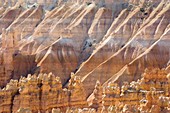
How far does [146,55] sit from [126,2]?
14.4m

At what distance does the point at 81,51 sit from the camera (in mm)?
60719

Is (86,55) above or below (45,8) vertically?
below

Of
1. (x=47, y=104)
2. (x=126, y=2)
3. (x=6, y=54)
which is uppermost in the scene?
(x=126, y=2)

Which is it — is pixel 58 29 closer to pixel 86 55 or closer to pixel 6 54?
pixel 86 55

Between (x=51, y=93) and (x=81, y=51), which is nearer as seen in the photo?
(x=51, y=93)

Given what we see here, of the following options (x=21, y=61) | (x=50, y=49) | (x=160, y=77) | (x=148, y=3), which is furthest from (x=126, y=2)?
(x=160, y=77)

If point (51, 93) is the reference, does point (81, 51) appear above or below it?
above

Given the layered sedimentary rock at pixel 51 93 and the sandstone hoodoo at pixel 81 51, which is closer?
the layered sedimentary rock at pixel 51 93

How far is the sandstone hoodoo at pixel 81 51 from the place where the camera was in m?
31.0

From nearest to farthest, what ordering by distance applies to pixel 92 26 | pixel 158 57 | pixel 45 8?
pixel 158 57 < pixel 92 26 < pixel 45 8

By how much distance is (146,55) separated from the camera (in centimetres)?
5519

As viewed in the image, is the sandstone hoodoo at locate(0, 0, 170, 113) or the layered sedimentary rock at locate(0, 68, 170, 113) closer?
the layered sedimentary rock at locate(0, 68, 170, 113)

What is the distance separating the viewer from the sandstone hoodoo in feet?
102

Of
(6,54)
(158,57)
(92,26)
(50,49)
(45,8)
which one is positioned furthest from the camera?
(45,8)
